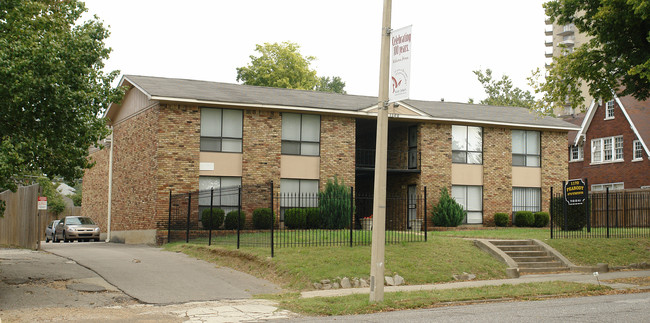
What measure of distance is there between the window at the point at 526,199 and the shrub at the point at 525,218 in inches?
35.1

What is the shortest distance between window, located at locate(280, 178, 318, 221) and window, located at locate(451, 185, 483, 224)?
7.21 meters

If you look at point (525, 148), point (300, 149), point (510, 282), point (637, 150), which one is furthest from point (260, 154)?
point (637, 150)

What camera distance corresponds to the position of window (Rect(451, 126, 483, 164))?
103ft

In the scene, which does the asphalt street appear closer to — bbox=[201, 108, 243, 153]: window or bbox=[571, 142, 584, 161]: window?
bbox=[201, 108, 243, 153]: window

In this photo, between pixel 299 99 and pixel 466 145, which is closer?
pixel 299 99

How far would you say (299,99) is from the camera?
29.3m

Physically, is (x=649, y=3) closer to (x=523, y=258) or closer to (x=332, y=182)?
(x=523, y=258)

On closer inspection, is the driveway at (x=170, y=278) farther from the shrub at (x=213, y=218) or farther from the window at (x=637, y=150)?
the window at (x=637, y=150)

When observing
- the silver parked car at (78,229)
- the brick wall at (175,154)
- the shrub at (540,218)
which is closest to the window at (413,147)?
the shrub at (540,218)

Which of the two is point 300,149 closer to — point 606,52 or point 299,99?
point 299,99

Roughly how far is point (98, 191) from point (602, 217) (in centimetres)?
2544

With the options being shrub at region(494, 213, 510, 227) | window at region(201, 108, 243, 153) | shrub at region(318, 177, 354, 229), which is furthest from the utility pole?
shrub at region(494, 213, 510, 227)

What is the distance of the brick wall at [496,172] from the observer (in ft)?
104


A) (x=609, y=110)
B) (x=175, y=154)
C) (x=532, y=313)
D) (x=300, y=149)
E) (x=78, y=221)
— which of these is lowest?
(x=532, y=313)
